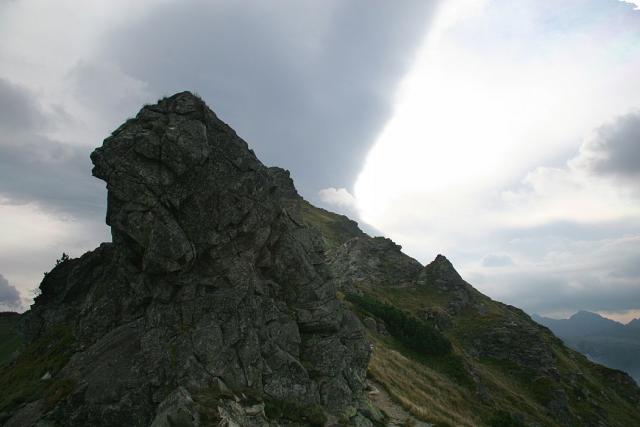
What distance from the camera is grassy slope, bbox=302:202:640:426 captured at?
129 ft

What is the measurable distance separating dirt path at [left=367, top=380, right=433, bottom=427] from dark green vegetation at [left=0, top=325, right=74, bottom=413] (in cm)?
2288

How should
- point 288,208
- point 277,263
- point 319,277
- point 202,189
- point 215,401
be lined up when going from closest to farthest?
1. point 215,401
2. point 202,189
3. point 277,263
4. point 319,277
5. point 288,208

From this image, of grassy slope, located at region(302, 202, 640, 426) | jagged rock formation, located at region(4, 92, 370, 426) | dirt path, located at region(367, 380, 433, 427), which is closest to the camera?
jagged rock formation, located at region(4, 92, 370, 426)

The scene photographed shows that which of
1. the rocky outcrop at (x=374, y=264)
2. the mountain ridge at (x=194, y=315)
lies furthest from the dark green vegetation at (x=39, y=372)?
the rocky outcrop at (x=374, y=264)

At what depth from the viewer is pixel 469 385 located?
5631cm

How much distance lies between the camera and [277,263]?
3219 centimetres

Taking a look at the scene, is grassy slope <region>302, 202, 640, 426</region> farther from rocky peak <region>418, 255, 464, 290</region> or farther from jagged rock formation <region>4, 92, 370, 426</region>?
jagged rock formation <region>4, 92, 370, 426</region>

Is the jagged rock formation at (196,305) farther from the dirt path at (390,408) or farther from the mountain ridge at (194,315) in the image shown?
the dirt path at (390,408)

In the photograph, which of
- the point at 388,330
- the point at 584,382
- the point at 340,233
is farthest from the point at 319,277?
the point at 340,233

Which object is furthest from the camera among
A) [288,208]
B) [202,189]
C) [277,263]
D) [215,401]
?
[288,208]

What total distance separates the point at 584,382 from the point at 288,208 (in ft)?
257

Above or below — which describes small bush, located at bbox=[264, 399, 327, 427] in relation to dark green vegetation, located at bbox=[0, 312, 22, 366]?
below

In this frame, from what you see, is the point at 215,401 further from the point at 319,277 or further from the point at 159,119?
the point at 159,119

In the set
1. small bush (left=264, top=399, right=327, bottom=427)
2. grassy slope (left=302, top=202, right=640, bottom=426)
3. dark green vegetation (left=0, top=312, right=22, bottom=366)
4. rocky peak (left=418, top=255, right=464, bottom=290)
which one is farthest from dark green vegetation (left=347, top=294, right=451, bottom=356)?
dark green vegetation (left=0, top=312, right=22, bottom=366)
